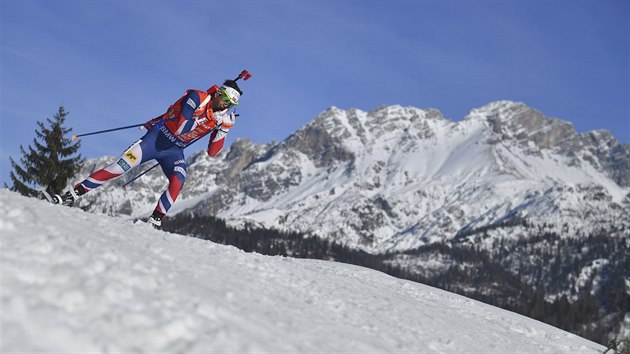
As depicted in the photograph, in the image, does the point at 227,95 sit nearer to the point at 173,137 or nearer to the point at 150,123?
the point at 173,137

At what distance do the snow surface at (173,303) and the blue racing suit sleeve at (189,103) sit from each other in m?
3.62

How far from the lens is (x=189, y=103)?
13.3m

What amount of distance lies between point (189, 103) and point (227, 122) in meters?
1.54

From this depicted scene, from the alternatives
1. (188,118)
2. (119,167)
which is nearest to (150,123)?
(188,118)

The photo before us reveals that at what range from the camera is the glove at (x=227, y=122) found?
14.5 meters

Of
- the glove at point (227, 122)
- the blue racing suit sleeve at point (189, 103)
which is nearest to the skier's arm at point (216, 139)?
the glove at point (227, 122)

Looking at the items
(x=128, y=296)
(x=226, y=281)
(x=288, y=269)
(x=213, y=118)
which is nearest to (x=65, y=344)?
(x=128, y=296)

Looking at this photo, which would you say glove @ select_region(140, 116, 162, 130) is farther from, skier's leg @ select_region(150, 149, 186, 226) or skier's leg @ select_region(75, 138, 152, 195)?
skier's leg @ select_region(150, 149, 186, 226)

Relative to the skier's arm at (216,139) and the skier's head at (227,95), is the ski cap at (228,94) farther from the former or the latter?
the skier's arm at (216,139)

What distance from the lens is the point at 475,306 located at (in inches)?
548

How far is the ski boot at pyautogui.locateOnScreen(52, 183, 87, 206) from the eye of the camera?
12.3 meters

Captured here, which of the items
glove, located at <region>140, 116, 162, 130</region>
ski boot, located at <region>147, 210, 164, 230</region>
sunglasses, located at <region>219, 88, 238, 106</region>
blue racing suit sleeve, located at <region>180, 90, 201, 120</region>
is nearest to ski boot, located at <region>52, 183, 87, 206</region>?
ski boot, located at <region>147, 210, 164, 230</region>

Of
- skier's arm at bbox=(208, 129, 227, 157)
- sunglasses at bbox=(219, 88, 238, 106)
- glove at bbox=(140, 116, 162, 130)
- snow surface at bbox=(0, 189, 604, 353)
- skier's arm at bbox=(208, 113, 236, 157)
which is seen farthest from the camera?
skier's arm at bbox=(208, 129, 227, 157)

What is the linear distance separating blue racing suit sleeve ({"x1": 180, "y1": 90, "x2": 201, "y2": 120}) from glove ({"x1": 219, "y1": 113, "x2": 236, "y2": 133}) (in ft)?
3.83
